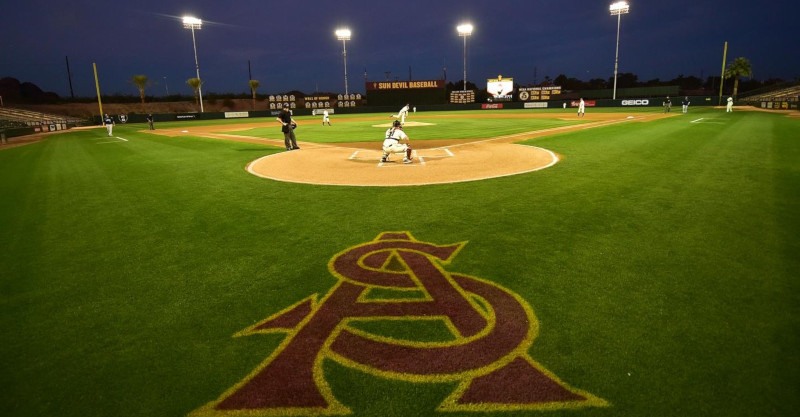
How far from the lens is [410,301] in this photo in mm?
4762

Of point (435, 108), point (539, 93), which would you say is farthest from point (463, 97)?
point (539, 93)

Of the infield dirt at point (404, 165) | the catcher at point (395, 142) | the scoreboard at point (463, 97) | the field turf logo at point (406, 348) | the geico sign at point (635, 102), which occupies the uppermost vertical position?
the scoreboard at point (463, 97)

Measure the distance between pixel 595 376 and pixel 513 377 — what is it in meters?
0.65

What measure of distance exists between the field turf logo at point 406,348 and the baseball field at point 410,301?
0.02 metres

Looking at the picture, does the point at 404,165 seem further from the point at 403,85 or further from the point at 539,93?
the point at 539,93

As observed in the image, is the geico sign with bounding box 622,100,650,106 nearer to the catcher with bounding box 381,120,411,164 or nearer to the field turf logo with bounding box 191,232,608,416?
the catcher with bounding box 381,120,411,164

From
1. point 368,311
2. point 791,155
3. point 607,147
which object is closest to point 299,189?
point 368,311

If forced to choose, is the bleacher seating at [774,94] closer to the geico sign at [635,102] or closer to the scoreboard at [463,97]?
the geico sign at [635,102]

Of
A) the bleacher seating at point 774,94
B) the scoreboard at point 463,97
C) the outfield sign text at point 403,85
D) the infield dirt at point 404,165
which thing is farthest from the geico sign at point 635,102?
the infield dirt at point 404,165

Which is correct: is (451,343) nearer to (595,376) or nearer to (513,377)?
(513,377)

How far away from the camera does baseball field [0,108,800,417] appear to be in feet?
10.8

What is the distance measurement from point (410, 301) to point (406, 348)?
0.92 metres

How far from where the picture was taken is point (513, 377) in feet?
11.4

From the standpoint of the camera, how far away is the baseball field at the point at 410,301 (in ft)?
10.8
